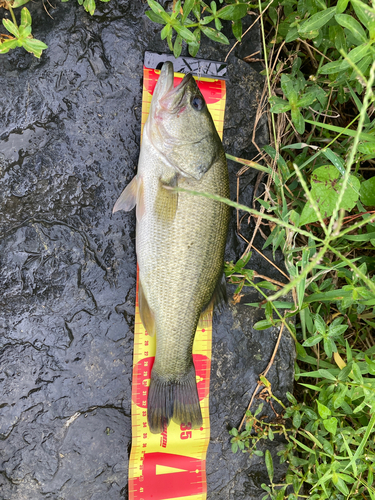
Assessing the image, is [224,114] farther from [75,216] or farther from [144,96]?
[75,216]

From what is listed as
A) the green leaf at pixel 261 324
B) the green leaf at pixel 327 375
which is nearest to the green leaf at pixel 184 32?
the green leaf at pixel 261 324

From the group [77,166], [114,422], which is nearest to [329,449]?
[114,422]

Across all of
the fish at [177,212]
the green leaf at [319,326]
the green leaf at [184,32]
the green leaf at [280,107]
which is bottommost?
the green leaf at [319,326]

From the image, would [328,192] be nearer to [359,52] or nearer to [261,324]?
[359,52]

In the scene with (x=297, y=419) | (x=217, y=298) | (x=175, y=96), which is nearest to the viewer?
(x=175, y=96)

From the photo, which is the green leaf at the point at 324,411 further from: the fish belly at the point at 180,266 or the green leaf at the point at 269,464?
the fish belly at the point at 180,266

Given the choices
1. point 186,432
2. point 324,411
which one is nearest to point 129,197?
point 186,432
